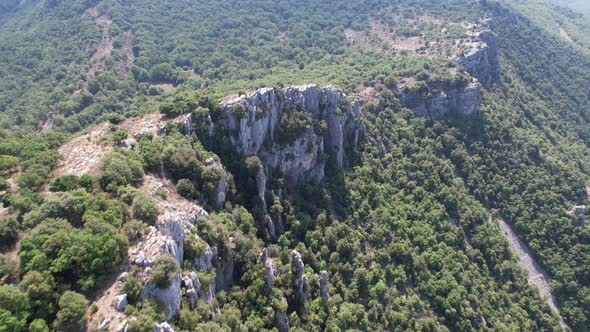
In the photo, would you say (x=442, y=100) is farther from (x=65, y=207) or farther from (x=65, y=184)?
(x=65, y=207)

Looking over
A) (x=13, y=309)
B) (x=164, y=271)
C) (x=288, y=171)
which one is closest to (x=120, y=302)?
(x=164, y=271)

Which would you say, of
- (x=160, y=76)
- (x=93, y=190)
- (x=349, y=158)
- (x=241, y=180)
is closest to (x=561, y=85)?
(x=349, y=158)

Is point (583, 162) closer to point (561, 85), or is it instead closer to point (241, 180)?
point (561, 85)

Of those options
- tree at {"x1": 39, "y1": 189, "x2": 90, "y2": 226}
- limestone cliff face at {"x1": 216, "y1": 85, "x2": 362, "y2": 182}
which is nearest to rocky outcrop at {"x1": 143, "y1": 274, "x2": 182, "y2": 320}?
tree at {"x1": 39, "y1": 189, "x2": 90, "y2": 226}

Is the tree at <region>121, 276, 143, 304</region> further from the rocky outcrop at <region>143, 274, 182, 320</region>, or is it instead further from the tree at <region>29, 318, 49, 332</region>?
the tree at <region>29, 318, 49, 332</region>

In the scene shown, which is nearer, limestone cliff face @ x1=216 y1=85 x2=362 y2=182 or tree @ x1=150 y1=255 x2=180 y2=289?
tree @ x1=150 y1=255 x2=180 y2=289
